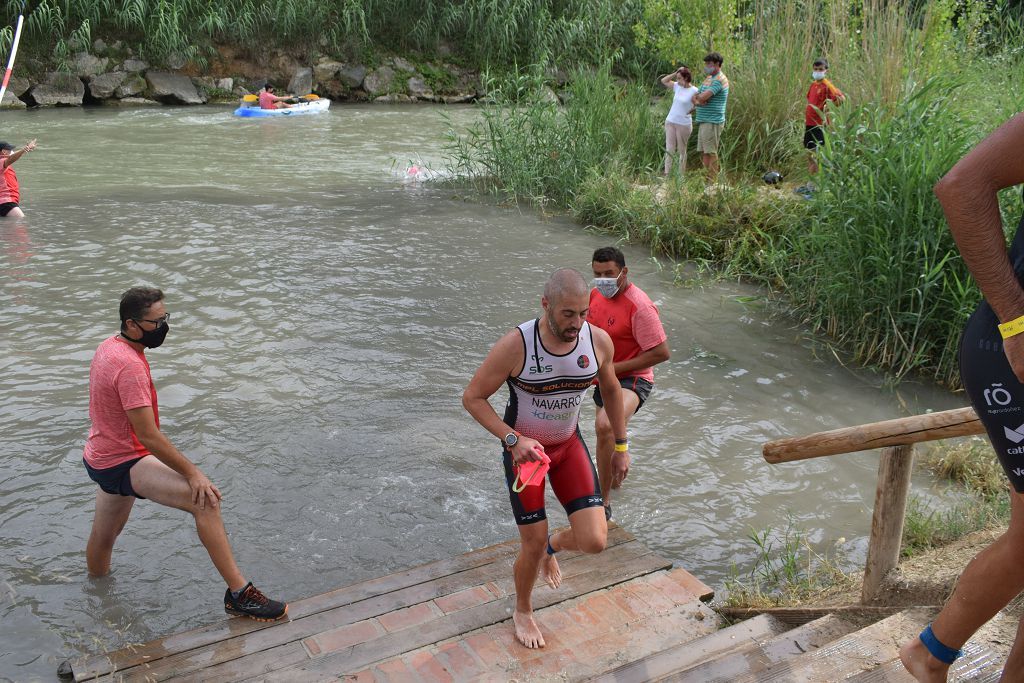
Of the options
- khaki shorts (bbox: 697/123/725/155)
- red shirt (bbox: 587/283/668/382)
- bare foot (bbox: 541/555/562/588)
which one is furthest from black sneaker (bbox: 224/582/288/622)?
khaki shorts (bbox: 697/123/725/155)

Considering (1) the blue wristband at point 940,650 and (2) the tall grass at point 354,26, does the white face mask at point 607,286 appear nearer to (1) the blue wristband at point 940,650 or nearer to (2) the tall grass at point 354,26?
(1) the blue wristband at point 940,650

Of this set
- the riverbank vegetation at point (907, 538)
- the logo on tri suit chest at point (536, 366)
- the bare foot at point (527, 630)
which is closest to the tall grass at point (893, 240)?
the riverbank vegetation at point (907, 538)

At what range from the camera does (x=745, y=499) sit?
21.2ft

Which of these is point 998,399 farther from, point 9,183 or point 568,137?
point 9,183

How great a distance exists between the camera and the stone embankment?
24.1 meters

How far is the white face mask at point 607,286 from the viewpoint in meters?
5.61

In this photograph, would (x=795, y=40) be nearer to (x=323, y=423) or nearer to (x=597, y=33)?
(x=323, y=423)

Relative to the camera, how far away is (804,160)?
492 inches

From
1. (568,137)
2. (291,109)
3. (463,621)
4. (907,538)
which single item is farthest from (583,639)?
(291,109)

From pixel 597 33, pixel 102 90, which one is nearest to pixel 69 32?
pixel 102 90

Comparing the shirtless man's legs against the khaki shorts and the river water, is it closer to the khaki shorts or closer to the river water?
the river water

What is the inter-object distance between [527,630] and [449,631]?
1.22 ft

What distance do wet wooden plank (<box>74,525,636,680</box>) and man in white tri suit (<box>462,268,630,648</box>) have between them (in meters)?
0.54

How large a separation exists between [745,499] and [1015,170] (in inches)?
174
